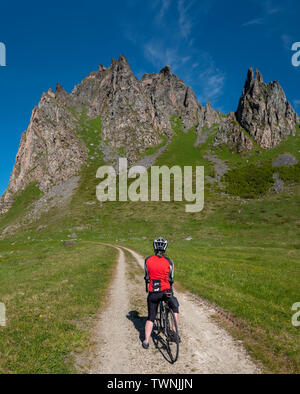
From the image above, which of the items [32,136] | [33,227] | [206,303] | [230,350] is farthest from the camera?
[32,136]

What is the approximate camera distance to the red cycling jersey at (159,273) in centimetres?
798

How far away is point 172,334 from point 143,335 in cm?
223

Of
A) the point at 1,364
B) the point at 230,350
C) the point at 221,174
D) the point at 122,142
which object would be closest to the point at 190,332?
the point at 230,350

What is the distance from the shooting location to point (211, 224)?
72.8 metres

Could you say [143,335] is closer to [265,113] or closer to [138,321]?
[138,321]

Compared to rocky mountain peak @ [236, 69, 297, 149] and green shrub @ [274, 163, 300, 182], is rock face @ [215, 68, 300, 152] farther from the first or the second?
green shrub @ [274, 163, 300, 182]

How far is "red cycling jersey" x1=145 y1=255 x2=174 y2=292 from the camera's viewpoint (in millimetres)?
7980

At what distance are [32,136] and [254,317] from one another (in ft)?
616

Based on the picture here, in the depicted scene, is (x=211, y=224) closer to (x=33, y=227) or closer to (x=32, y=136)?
(x=33, y=227)

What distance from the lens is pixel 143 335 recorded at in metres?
9.06

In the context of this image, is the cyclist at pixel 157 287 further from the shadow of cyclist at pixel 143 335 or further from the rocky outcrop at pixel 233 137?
the rocky outcrop at pixel 233 137

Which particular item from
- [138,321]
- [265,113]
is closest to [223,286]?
[138,321]

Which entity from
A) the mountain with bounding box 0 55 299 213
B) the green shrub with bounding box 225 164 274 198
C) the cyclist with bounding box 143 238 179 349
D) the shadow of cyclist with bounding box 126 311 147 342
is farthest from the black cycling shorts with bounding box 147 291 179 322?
the mountain with bounding box 0 55 299 213

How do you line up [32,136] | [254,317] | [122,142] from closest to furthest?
[254,317] → [32,136] → [122,142]
